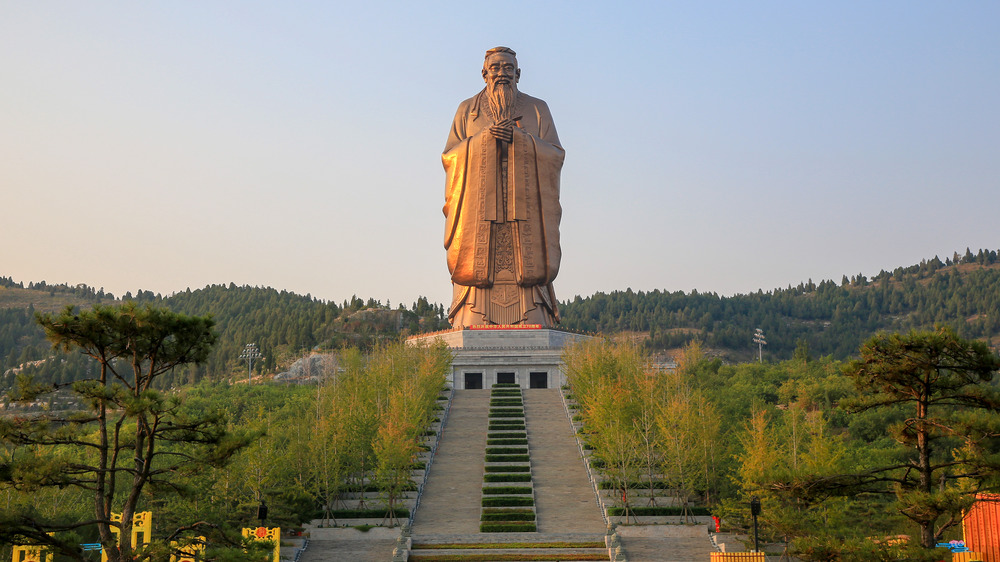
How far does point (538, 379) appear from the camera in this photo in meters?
31.0

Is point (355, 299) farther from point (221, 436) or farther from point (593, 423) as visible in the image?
point (221, 436)

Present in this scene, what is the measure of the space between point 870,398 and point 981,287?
2983 inches

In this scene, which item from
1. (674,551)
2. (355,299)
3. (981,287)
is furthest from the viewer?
(981,287)

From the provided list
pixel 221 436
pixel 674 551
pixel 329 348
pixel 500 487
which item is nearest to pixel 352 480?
pixel 500 487

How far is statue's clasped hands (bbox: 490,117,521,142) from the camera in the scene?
30.8 meters

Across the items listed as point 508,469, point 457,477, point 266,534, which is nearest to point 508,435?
point 508,469

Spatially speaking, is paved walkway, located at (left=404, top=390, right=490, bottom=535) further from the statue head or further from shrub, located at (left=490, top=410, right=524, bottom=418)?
the statue head

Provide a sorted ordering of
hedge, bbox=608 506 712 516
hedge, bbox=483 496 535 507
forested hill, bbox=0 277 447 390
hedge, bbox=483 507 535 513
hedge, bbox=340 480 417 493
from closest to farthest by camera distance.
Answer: hedge, bbox=608 506 712 516
hedge, bbox=483 507 535 513
hedge, bbox=483 496 535 507
hedge, bbox=340 480 417 493
forested hill, bbox=0 277 447 390

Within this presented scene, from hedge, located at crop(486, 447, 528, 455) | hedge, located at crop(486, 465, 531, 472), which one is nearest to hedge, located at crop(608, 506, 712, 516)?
hedge, located at crop(486, 465, 531, 472)

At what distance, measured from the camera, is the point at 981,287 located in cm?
7625

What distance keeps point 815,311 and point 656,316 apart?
15.9 metres

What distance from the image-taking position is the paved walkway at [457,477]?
17453mm

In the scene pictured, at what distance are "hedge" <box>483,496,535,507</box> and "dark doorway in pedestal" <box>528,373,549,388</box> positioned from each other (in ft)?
41.0

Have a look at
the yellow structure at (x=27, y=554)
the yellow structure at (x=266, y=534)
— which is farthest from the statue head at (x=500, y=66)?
the yellow structure at (x=27, y=554)
